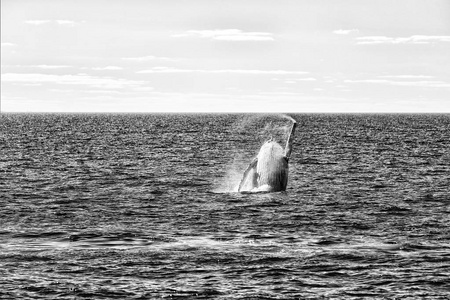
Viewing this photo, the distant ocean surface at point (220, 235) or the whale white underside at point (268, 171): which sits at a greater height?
the whale white underside at point (268, 171)

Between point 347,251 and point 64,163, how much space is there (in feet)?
165

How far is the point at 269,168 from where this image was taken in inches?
1781

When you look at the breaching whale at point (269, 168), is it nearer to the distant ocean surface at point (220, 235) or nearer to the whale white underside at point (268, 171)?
the whale white underside at point (268, 171)

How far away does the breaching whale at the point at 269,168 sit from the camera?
44.6m

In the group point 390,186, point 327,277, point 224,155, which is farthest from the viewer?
point 224,155

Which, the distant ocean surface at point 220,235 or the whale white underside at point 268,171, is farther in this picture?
the whale white underside at point 268,171

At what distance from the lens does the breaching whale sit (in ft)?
146

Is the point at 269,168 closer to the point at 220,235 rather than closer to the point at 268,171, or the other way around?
the point at 268,171

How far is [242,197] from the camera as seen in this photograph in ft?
151

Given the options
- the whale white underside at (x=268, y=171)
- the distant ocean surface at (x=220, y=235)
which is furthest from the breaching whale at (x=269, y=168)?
the distant ocean surface at (x=220, y=235)

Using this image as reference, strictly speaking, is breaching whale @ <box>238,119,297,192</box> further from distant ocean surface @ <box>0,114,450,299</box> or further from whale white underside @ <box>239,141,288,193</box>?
distant ocean surface @ <box>0,114,450,299</box>

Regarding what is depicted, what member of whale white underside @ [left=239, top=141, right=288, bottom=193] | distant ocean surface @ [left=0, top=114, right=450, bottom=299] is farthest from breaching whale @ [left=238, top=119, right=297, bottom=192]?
distant ocean surface @ [left=0, top=114, right=450, bottom=299]

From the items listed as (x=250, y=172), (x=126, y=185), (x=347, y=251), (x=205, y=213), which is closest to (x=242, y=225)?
(x=205, y=213)

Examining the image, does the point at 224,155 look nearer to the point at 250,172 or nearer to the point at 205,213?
the point at 250,172
